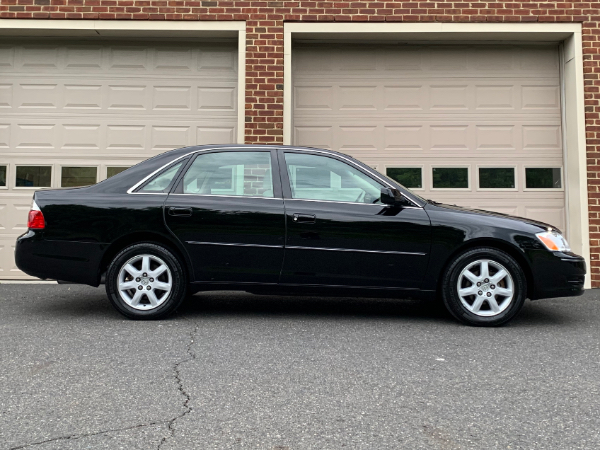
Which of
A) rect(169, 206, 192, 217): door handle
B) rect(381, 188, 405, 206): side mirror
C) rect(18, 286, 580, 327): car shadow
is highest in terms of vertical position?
rect(381, 188, 405, 206): side mirror

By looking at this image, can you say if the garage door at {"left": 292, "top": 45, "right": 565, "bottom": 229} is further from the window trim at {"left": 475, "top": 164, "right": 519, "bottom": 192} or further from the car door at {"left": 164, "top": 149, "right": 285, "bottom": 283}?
the car door at {"left": 164, "top": 149, "right": 285, "bottom": 283}

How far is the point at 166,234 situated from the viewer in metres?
5.17

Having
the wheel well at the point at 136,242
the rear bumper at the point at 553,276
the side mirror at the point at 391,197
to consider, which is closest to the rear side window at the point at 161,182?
the wheel well at the point at 136,242

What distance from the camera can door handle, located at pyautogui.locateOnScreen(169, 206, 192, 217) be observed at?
5.17 m

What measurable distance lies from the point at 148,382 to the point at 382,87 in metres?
6.42

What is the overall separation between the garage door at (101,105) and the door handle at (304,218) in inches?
148

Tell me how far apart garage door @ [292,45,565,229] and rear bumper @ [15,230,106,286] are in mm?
4202

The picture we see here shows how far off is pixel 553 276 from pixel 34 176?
6.91m

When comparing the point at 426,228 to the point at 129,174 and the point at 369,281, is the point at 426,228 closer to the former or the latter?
the point at 369,281

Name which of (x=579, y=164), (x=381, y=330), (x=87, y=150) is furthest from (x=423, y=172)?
(x=87, y=150)

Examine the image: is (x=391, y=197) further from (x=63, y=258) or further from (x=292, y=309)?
(x=63, y=258)

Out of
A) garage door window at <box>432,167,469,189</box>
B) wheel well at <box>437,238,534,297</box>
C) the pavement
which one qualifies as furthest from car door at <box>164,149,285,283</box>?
garage door window at <box>432,167,469,189</box>

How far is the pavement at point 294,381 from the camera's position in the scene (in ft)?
8.71

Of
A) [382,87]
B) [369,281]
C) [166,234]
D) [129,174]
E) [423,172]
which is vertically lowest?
[369,281]
